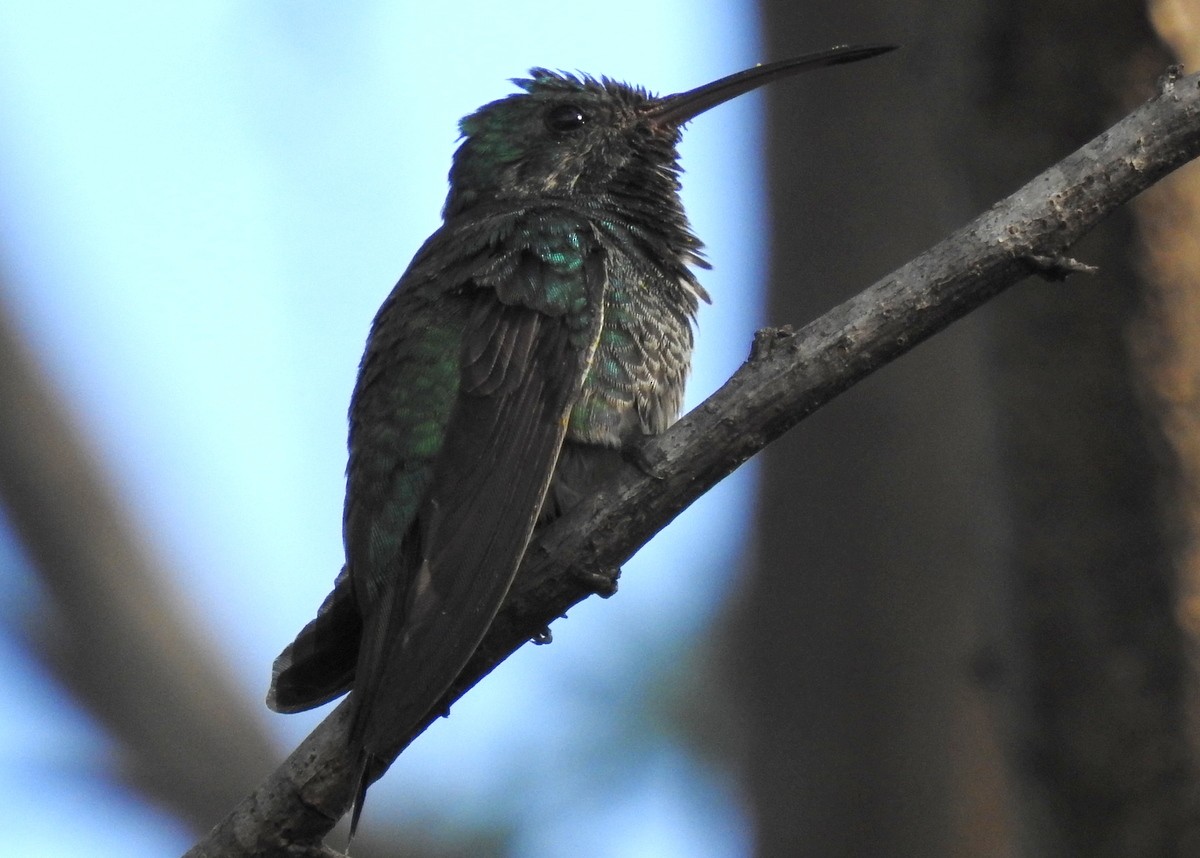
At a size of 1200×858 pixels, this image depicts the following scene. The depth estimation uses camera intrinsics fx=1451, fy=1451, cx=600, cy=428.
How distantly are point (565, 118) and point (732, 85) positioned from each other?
2.05 feet

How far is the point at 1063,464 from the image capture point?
4367 mm

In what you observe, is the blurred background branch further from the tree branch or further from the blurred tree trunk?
the tree branch

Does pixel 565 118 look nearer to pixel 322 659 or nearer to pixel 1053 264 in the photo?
pixel 322 659

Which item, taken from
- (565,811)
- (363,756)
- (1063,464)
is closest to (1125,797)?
(1063,464)

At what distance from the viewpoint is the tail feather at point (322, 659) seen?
4.07 meters

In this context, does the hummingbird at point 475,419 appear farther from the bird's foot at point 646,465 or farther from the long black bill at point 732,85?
the long black bill at point 732,85

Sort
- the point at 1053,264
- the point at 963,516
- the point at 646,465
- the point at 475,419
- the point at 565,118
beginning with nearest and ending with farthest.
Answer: the point at 1053,264
the point at 646,465
the point at 475,419
the point at 565,118
the point at 963,516

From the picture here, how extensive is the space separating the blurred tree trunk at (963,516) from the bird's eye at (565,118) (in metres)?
1.23

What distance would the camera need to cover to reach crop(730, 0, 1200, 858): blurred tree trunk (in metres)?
4.22

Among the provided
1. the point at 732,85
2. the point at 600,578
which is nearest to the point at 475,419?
the point at 600,578

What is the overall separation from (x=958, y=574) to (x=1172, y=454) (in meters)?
1.83

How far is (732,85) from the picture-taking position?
17.5ft

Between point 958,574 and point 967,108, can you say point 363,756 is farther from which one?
point 958,574

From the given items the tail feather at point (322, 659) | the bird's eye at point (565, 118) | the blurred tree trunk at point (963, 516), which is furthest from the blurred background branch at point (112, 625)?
the bird's eye at point (565, 118)
